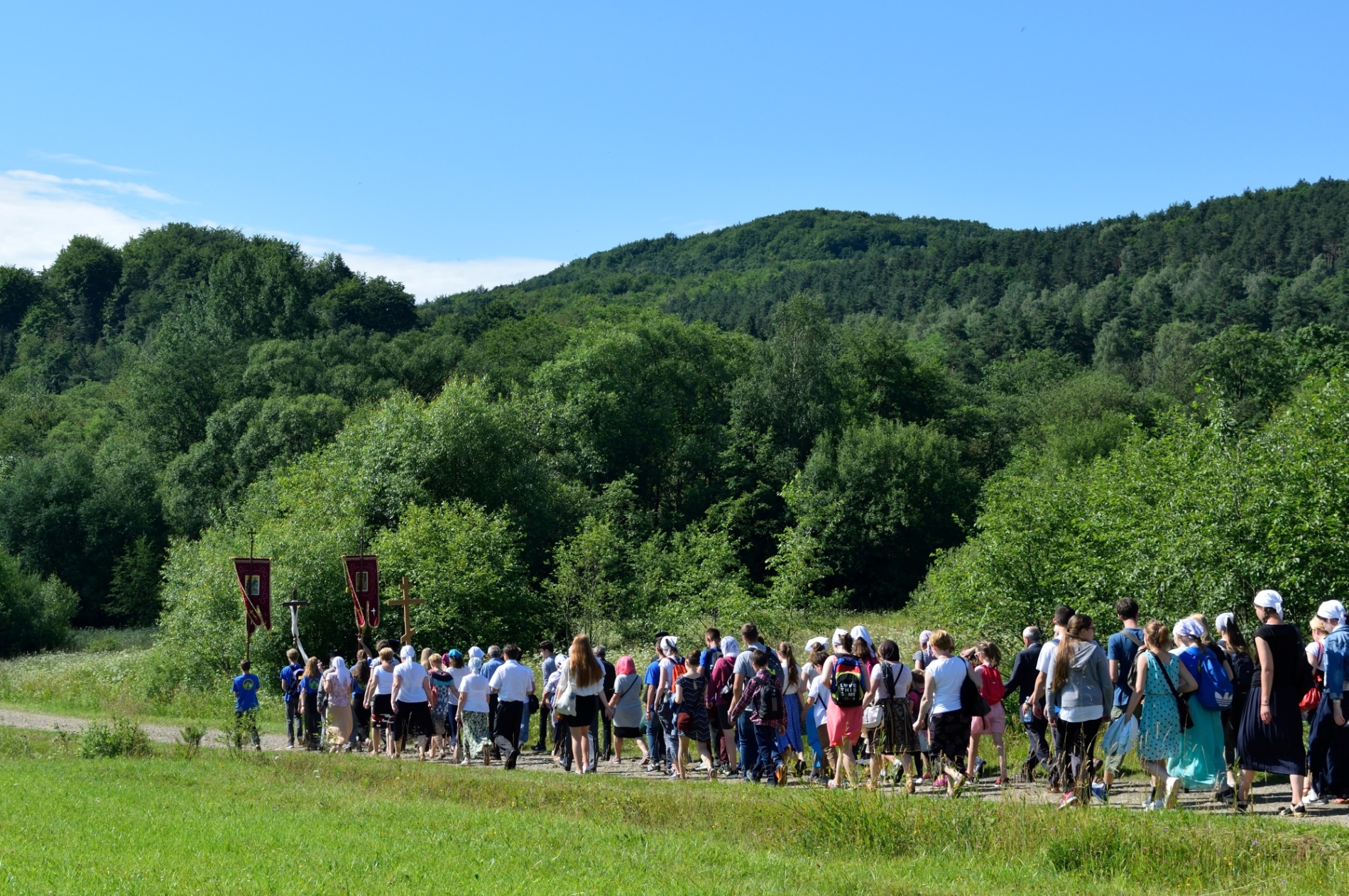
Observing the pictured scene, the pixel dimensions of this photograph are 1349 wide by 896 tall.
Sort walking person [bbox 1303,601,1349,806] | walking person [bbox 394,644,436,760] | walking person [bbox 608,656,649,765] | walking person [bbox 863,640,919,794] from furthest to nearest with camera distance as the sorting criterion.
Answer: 1. walking person [bbox 394,644,436,760]
2. walking person [bbox 608,656,649,765]
3. walking person [bbox 863,640,919,794]
4. walking person [bbox 1303,601,1349,806]

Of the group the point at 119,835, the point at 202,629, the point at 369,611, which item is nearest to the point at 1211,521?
the point at 369,611

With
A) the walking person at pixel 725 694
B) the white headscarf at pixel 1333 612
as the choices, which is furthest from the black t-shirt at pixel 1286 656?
the walking person at pixel 725 694

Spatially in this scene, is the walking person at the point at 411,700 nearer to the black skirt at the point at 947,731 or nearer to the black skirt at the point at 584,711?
the black skirt at the point at 584,711

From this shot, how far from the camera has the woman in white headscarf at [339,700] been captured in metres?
19.8

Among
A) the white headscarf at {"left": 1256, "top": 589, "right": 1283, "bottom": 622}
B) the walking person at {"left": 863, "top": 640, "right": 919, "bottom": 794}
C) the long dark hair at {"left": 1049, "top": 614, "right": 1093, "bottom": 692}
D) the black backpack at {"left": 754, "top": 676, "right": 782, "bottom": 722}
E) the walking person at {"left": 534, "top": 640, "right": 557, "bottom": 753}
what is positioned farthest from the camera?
the walking person at {"left": 534, "top": 640, "right": 557, "bottom": 753}

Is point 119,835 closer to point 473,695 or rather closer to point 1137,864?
point 473,695

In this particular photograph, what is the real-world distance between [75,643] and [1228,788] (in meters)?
54.8

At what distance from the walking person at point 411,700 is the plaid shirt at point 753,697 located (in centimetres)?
597

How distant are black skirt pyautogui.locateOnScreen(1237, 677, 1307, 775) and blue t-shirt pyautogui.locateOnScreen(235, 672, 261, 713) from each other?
15.9 m

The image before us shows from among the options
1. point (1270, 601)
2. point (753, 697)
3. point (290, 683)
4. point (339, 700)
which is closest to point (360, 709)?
point (339, 700)

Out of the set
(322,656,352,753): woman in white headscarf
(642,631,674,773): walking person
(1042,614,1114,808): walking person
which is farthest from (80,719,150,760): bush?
(1042,614,1114,808): walking person

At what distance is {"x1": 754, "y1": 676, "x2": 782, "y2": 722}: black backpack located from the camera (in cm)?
1380

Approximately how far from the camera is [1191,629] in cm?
1129

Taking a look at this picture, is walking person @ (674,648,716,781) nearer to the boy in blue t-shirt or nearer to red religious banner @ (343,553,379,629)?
the boy in blue t-shirt
